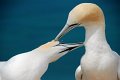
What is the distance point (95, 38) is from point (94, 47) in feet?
0.08

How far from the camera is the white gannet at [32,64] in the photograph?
735 millimetres

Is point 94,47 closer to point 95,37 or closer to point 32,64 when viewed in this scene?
point 95,37

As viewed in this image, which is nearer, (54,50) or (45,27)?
(54,50)

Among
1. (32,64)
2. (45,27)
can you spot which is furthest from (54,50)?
(45,27)

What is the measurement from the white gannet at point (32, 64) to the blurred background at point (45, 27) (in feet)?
1.28

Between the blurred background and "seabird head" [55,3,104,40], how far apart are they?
0.37 metres

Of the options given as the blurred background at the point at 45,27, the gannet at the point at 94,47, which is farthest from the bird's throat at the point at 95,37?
the blurred background at the point at 45,27

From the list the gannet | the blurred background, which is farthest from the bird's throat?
the blurred background

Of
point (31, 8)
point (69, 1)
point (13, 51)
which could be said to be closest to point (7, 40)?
point (13, 51)

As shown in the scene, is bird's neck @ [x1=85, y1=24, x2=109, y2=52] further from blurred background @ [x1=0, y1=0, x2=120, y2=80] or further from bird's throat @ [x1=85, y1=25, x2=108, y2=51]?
blurred background @ [x1=0, y1=0, x2=120, y2=80]

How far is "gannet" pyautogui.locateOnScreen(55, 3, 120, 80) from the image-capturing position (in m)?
0.77

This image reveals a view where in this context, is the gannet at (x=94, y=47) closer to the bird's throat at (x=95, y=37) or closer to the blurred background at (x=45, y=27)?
the bird's throat at (x=95, y=37)

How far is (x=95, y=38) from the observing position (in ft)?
2.60

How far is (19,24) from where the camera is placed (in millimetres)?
1252
